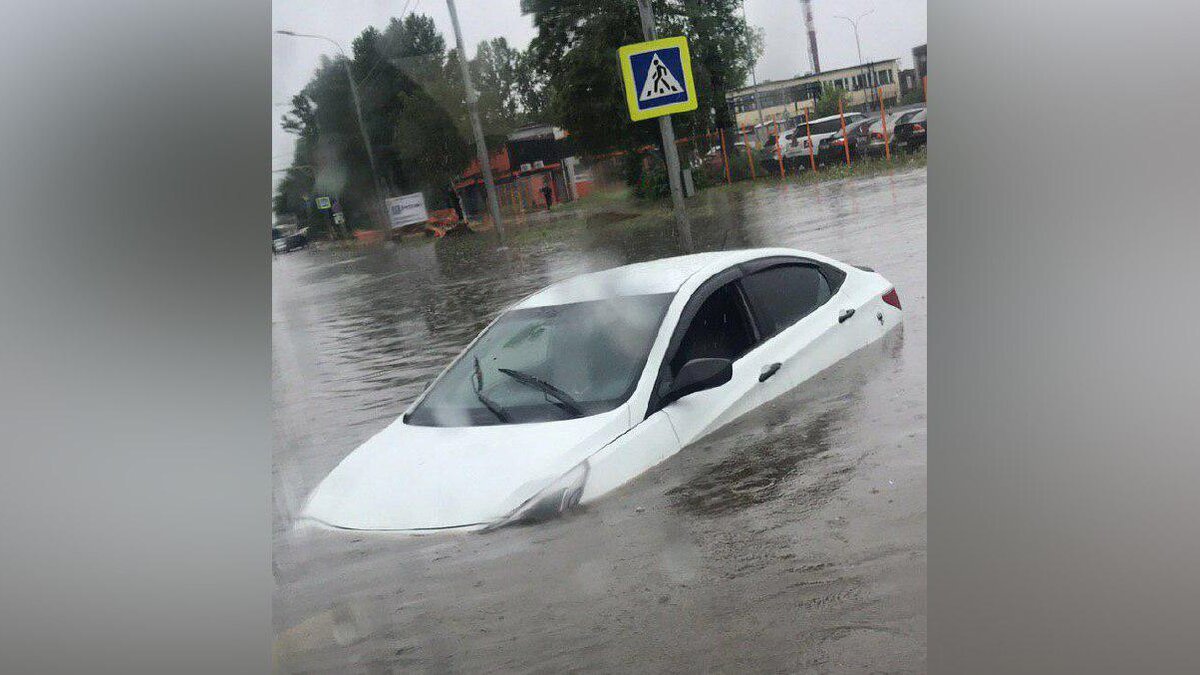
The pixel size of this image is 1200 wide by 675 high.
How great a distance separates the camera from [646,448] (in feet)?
10.4

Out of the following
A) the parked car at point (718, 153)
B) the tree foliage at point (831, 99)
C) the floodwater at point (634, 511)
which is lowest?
the floodwater at point (634, 511)

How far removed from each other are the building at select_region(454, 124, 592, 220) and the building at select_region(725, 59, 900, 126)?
20.3 inches

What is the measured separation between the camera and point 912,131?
3295 mm

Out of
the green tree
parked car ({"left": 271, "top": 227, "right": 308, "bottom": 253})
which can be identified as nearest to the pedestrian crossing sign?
the green tree

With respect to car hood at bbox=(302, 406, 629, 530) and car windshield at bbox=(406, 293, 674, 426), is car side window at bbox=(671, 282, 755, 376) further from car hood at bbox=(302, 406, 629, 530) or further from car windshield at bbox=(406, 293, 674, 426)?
car hood at bbox=(302, 406, 629, 530)

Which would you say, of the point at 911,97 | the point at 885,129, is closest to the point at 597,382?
the point at 885,129

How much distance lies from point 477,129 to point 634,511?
1188mm

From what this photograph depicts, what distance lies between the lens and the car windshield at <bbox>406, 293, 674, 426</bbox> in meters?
3.17

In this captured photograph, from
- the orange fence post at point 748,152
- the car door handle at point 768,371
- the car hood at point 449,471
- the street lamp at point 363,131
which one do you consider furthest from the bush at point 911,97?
the street lamp at point 363,131

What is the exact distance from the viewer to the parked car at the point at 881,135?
328 centimetres
